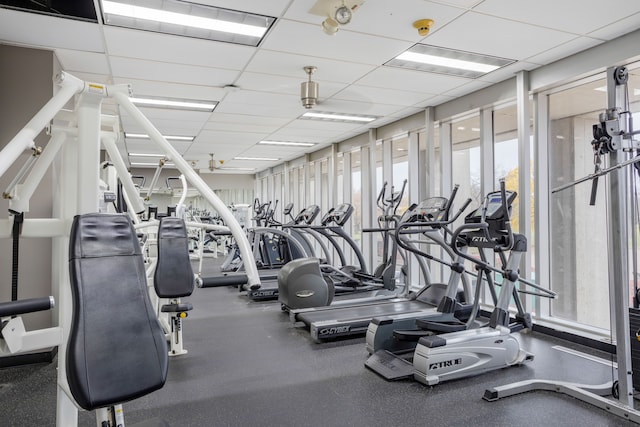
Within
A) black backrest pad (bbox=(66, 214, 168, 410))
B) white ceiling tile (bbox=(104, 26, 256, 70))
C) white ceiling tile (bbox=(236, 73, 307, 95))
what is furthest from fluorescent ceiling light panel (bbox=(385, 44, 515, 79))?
black backrest pad (bbox=(66, 214, 168, 410))

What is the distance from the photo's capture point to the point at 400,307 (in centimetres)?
448

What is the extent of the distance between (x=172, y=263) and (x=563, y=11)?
3.36 metres

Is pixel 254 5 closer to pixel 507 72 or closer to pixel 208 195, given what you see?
pixel 208 195

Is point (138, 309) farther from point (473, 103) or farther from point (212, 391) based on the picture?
point (473, 103)

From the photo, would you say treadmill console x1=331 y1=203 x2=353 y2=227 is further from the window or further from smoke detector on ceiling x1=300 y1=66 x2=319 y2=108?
the window

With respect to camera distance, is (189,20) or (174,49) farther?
(174,49)

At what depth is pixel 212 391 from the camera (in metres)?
2.91

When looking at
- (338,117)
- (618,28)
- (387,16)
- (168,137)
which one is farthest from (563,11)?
(168,137)

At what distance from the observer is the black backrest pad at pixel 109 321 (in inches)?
48.6

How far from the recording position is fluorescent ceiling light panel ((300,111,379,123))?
6139 mm

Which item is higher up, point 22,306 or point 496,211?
point 496,211

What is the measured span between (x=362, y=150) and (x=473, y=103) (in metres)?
3.01

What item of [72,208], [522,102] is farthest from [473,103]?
[72,208]

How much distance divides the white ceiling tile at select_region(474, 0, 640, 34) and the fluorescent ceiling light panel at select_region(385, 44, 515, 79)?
2.38ft
